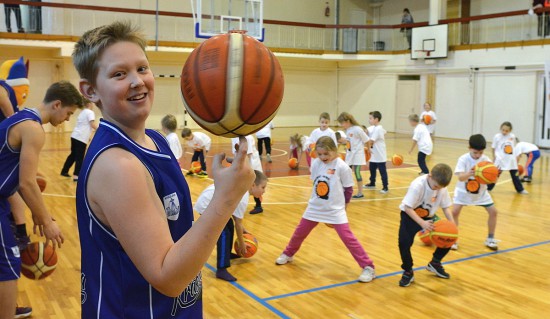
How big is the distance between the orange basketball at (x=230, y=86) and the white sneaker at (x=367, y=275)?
3.95 m

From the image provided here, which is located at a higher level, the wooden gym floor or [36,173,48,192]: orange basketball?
[36,173,48,192]: orange basketball

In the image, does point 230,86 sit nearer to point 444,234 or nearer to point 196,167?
point 444,234

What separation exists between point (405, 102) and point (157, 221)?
23465mm

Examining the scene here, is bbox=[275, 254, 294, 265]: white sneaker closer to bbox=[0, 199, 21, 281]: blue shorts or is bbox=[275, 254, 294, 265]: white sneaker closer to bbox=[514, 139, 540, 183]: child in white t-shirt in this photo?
bbox=[0, 199, 21, 281]: blue shorts

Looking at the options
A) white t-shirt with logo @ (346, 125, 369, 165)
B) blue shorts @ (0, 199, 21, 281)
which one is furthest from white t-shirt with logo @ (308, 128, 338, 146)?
blue shorts @ (0, 199, 21, 281)

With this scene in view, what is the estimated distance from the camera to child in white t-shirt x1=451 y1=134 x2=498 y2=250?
21.8ft

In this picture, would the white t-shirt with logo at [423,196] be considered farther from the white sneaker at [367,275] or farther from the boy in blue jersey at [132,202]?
the boy in blue jersey at [132,202]

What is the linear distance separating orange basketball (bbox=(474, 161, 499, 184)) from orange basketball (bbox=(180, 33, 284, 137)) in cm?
521

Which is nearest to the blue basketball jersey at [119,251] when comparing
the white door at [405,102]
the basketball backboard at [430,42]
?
the basketball backboard at [430,42]

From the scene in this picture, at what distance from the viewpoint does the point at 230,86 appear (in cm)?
178

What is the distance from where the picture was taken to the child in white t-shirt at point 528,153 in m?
11.1

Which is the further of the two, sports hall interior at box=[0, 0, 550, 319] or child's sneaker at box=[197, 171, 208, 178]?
child's sneaker at box=[197, 171, 208, 178]

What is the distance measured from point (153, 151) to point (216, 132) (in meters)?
0.25

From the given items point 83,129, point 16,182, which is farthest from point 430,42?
point 16,182
